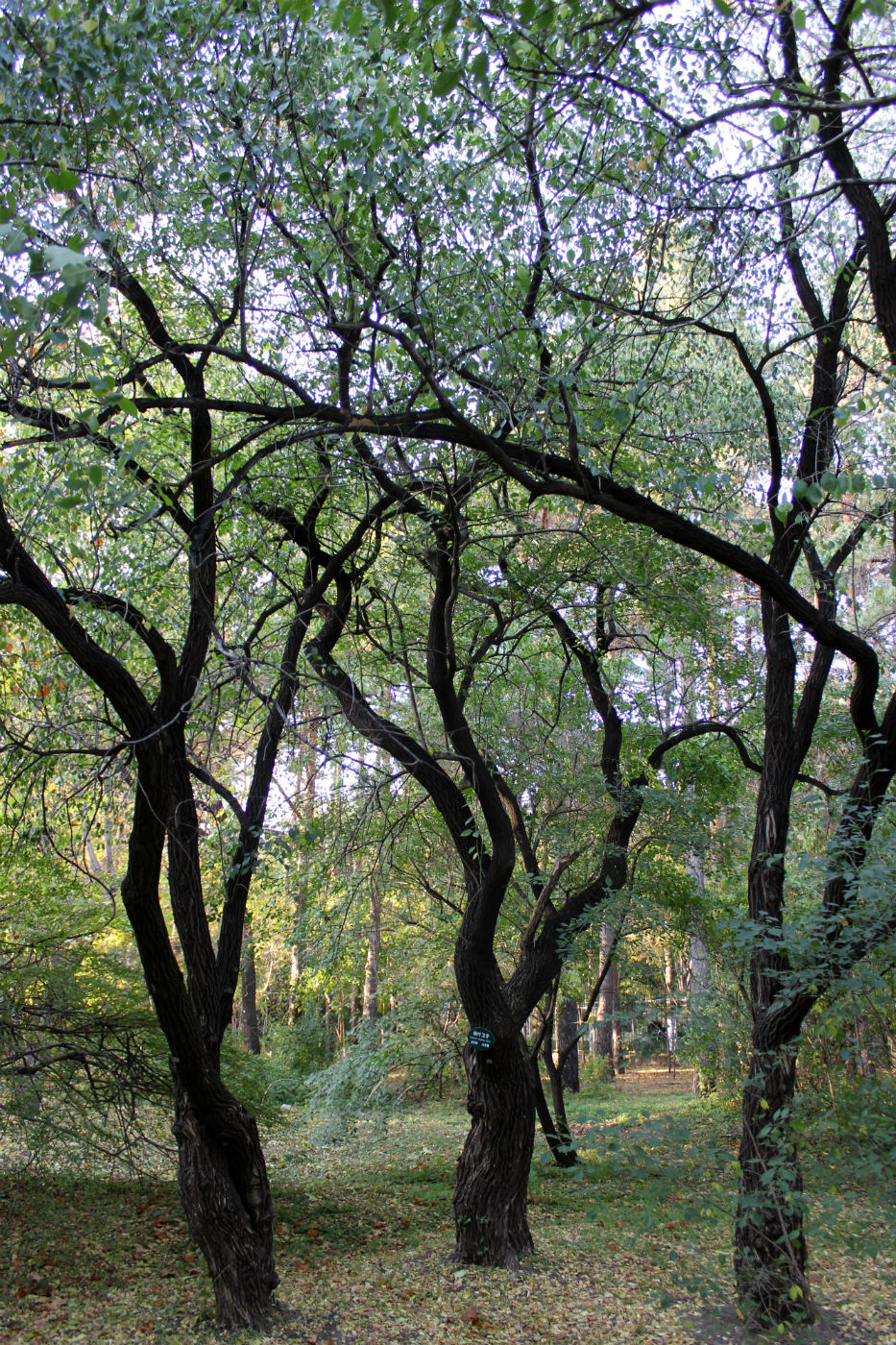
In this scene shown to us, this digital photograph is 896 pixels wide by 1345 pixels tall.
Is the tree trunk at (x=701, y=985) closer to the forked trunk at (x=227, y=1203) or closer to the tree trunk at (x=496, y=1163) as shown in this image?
the tree trunk at (x=496, y=1163)

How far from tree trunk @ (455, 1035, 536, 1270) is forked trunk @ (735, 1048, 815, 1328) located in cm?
201

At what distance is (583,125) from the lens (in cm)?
483

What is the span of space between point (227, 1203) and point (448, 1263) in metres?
2.06

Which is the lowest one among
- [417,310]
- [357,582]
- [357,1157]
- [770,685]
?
[357,1157]

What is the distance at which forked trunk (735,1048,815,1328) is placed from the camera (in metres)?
4.09

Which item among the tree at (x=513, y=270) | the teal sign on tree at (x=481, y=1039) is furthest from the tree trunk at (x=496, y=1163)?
the tree at (x=513, y=270)

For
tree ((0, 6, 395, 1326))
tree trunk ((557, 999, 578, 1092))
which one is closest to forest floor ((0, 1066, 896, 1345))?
tree ((0, 6, 395, 1326))

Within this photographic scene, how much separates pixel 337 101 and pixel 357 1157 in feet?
33.3

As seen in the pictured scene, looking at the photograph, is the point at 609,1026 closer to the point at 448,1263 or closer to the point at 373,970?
the point at 373,970

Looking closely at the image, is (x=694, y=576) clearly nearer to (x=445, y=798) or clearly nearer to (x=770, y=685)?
(x=770, y=685)

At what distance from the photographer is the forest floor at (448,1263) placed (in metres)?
4.09

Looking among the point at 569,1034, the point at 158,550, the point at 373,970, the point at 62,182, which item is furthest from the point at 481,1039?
the point at 569,1034

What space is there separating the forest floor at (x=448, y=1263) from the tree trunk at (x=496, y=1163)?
0.15 m

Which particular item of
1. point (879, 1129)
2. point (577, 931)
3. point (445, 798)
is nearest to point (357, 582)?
point (445, 798)
